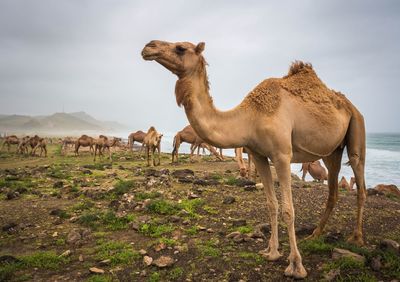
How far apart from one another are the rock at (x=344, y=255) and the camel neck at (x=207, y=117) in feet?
8.31

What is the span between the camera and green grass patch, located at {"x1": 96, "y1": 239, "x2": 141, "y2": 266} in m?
5.51

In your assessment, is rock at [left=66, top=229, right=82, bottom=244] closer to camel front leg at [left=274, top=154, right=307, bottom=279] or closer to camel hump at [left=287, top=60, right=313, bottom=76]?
camel front leg at [left=274, top=154, right=307, bottom=279]

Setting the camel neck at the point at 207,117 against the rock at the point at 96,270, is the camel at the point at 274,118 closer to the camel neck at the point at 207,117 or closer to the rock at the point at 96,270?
the camel neck at the point at 207,117

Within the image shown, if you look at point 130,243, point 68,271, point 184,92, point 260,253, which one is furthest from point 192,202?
point 184,92

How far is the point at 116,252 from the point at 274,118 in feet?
13.1

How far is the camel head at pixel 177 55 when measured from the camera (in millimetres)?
4590

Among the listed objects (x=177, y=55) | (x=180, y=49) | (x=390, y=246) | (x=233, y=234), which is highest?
(x=180, y=49)

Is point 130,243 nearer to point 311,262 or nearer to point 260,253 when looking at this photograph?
point 260,253

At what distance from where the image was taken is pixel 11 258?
217 inches

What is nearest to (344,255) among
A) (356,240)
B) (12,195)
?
(356,240)

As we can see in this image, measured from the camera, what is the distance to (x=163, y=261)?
5.33 meters

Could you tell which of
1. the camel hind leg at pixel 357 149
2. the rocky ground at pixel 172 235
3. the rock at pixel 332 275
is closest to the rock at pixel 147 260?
the rocky ground at pixel 172 235

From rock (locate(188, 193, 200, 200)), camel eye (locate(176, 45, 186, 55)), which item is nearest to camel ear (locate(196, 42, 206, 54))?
camel eye (locate(176, 45, 186, 55))

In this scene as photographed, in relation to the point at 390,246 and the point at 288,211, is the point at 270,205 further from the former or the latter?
the point at 390,246
